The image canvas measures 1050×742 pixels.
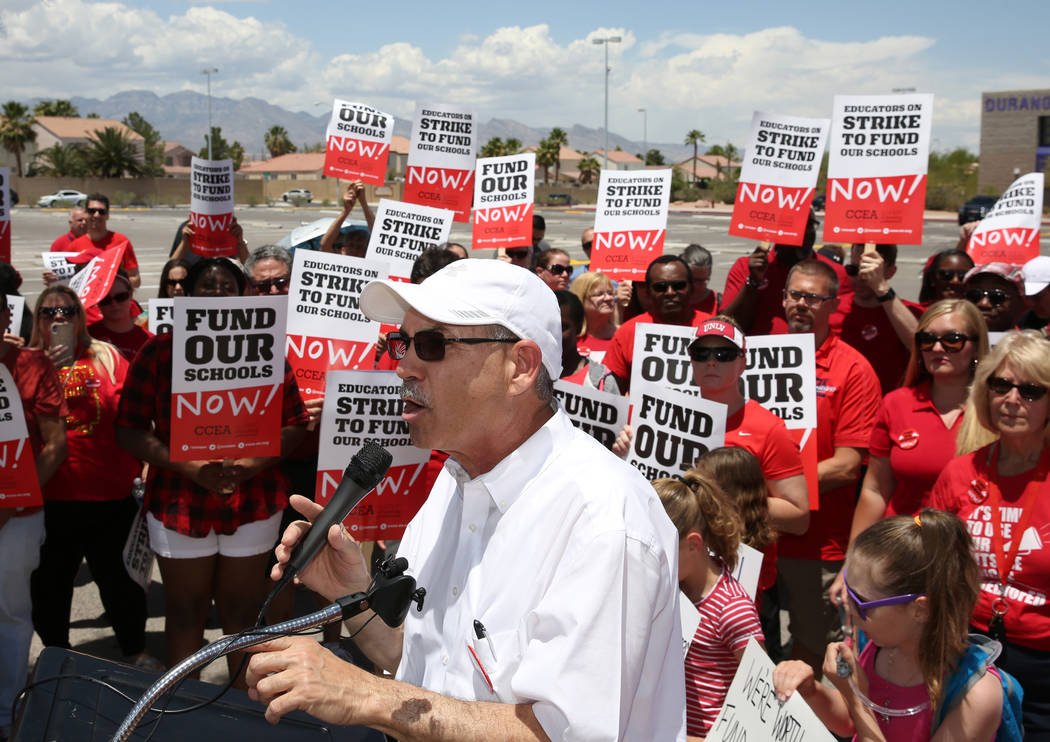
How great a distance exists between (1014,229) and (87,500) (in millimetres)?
6958

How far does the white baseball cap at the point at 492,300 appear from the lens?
1990 mm

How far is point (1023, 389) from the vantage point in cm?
349

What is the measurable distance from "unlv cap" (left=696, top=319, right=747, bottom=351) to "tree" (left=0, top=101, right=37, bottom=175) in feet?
288

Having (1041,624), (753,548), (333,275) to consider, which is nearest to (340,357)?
(333,275)

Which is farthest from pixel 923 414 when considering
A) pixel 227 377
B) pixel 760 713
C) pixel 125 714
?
pixel 125 714

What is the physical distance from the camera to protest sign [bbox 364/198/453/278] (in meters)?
7.25

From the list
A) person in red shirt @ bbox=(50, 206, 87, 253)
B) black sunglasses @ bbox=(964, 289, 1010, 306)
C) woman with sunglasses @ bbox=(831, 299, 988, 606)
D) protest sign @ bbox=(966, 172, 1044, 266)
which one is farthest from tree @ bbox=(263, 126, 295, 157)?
woman with sunglasses @ bbox=(831, 299, 988, 606)

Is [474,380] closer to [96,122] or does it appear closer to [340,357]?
[340,357]

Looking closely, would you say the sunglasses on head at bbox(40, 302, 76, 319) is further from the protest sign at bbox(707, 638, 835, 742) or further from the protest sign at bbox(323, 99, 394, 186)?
the protest sign at bbox(707, 638, 835, 742)

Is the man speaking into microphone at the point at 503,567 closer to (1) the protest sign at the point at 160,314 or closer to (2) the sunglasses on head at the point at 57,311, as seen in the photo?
(2) the sunglasses on head at the point at 57,311

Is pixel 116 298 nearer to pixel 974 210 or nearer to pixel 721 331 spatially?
pixel 721 331

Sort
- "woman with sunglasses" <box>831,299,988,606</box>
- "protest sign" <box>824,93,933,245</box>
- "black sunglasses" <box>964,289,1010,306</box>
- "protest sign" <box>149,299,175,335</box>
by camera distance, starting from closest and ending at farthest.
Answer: "woman with sunglasses" <box>831,299,988,606</box>
"black sunglasses" <box>964,289,1010,306</box>
"protest sign" <box>149,299,175,335</box>
"protest sign" <box>824,93,933,245</box>

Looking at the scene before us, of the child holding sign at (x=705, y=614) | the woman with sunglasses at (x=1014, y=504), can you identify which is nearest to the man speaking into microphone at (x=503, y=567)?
the child holding sign at (x=705, y=614)

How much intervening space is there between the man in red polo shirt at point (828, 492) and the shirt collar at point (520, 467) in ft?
9.71
